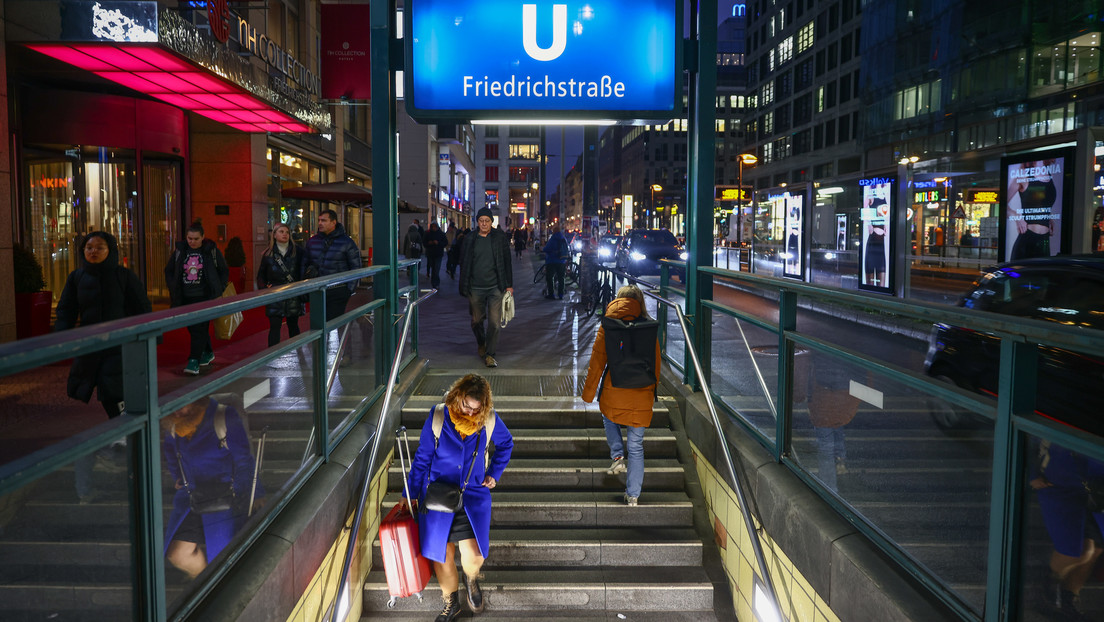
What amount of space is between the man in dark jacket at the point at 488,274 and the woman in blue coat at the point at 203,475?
561 centimetres

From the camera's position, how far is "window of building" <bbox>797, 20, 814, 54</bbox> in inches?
3137

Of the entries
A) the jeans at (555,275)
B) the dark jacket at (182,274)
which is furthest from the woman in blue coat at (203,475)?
the jeans at (555,275)

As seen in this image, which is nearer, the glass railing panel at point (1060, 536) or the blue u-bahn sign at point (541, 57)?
the glass railing panel at point (1060, 536)

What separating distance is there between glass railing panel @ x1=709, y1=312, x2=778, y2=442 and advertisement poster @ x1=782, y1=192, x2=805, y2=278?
46.1 ft

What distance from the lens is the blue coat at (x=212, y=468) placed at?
10.0 ft

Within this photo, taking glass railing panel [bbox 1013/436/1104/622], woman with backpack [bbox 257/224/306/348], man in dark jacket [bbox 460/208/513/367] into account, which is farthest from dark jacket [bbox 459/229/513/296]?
glass railing panel [bbox 1013/436/1104/622]

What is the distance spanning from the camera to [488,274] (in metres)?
9.41

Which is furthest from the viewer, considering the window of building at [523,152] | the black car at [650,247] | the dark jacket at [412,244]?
the window of building at [523,152]

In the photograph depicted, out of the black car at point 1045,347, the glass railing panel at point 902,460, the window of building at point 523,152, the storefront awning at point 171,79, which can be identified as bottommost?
the glass railing panel at point 902,460

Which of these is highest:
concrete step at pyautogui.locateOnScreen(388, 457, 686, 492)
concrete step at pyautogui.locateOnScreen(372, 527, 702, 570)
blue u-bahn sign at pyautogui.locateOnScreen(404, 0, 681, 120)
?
blue u-bahn sign at pyautogui.locateOnScreen(404, 0, 681, 120)

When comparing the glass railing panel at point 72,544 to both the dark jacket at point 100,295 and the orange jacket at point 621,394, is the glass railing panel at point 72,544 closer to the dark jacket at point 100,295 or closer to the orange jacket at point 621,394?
the dark jacket at point 100,295

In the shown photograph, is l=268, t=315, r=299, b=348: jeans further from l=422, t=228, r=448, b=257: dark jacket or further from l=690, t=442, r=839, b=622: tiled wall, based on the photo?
l=422, t=228, r=448, b=257: dark jacket

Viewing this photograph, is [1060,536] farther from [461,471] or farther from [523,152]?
[523,152]

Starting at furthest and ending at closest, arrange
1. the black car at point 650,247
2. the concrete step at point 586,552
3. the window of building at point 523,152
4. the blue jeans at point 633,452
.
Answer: the window of building at point 523,152 → the black car at point 650,247 → the blue jeans at point 633,452 → the concrete step at point 586,552
